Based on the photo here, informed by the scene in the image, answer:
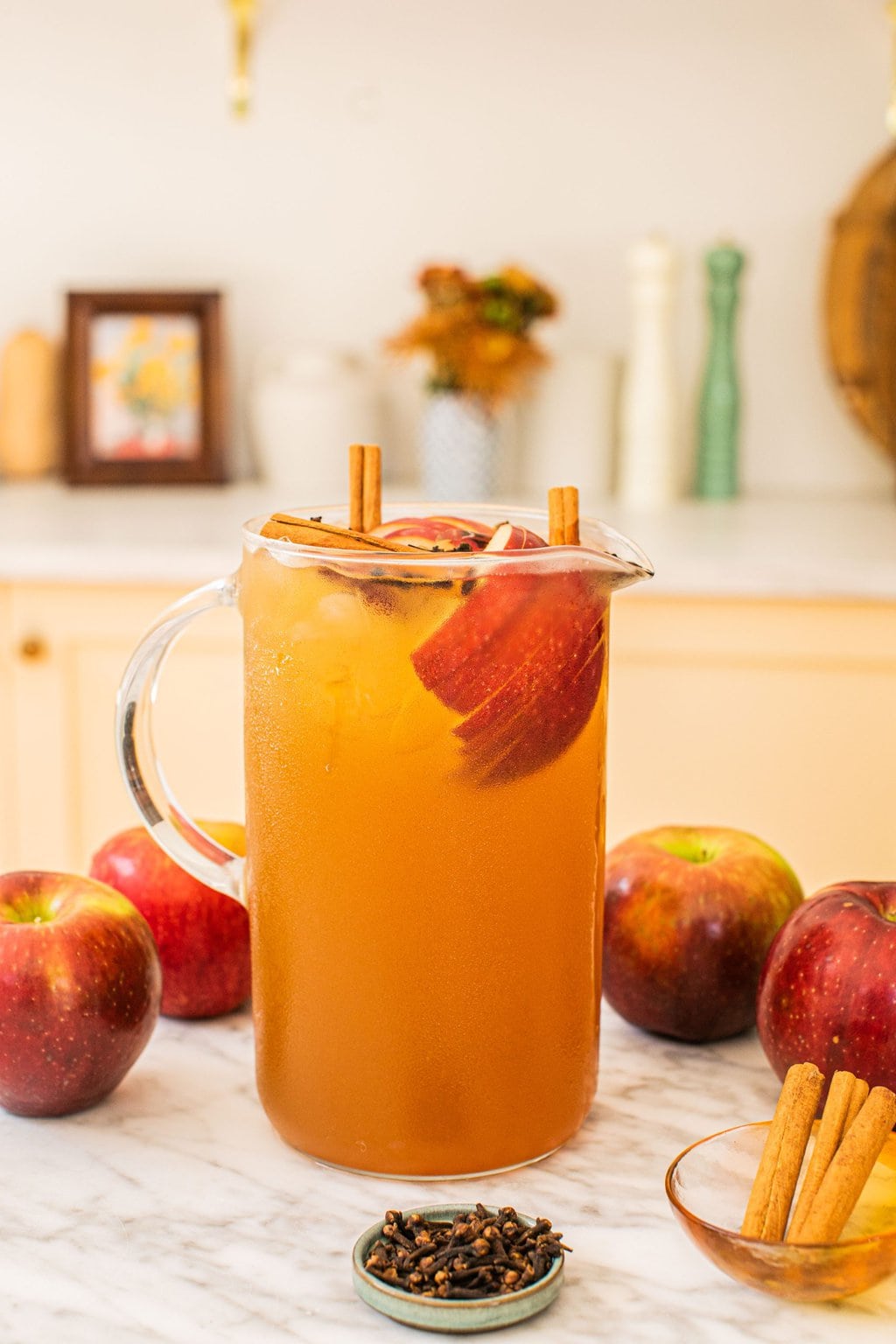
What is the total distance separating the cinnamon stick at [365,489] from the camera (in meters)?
0.60

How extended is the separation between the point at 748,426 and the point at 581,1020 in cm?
187

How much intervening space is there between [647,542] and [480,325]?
1.43 feet

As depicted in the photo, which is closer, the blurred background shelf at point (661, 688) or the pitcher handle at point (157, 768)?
the pitcher handle at point (157, 768)

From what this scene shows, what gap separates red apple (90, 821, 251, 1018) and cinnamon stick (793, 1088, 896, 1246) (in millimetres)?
315

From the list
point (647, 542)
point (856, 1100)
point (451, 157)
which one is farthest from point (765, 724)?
point (856, 1100)

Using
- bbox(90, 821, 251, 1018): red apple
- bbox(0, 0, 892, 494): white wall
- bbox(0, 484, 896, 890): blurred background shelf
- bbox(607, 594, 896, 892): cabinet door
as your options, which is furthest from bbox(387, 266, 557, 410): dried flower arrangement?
bbox(90, 821, 251, 1018): red apple

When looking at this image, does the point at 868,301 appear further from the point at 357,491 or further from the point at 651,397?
the point at 357,491

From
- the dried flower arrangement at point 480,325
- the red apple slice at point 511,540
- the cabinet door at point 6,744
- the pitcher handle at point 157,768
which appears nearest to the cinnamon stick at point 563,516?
the red apple slice at point 511,540

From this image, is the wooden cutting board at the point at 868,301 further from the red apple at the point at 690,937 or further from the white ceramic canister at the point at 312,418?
the red apple at the point at 690,937

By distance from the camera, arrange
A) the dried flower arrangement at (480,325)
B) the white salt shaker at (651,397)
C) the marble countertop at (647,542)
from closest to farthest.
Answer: the marble countertop at (647,542) < the dried flower arrangement at (480,325) < the white salt shaker at (651,397)

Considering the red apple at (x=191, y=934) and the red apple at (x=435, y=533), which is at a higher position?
the red apple at (x=435, y=533)

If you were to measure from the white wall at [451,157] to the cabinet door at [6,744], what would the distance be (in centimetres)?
75

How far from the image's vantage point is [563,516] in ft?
1.85

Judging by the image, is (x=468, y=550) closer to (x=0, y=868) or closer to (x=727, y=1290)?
(x=727, y=1290)
